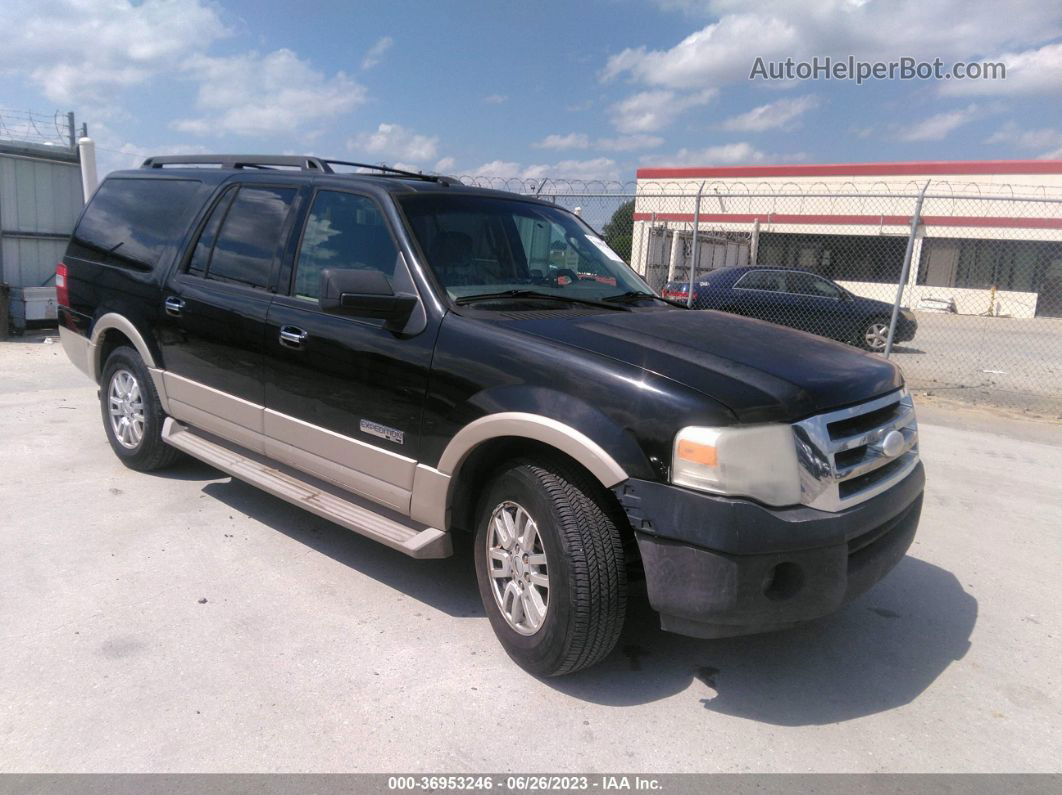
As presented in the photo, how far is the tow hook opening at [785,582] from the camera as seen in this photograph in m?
2.78

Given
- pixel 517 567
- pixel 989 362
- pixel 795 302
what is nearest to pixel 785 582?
pixel 517 567

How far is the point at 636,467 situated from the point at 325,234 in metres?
2.20

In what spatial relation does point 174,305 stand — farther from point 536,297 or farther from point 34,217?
point 34,217

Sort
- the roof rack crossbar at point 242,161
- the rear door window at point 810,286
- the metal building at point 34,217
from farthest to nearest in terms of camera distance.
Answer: the rear door window at point 810,286, the metal building at point 34,217, the roof rack crossbar at point 242,161

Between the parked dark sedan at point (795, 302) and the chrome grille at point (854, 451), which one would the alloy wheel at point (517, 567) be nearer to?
the chrome grille at point (854, 451)

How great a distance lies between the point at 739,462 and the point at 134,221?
4.44 metres

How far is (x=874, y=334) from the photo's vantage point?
48.1 feet

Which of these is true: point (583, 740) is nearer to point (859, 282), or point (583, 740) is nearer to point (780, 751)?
point (780, 751)

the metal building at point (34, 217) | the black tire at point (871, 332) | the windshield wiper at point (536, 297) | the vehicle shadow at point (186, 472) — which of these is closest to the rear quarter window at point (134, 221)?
the vehicle shadow at point (186, 472)

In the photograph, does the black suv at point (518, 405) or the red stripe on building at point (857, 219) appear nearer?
the black suv at point (518, 405)

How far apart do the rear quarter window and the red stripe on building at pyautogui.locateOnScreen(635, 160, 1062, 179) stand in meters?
27.0

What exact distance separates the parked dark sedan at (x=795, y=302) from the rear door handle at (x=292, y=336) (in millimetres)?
9946

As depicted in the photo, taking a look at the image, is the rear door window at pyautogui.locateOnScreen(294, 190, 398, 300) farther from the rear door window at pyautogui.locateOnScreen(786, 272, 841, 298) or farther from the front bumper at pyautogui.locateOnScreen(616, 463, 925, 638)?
the rear door window at pyautogui.locateOnScreen(786, 272, 841, 298)

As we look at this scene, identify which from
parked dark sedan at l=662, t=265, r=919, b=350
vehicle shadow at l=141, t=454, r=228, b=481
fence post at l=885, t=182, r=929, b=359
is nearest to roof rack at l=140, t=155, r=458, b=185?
vehicle shadow at l=141, t=454, r=228, b=481
